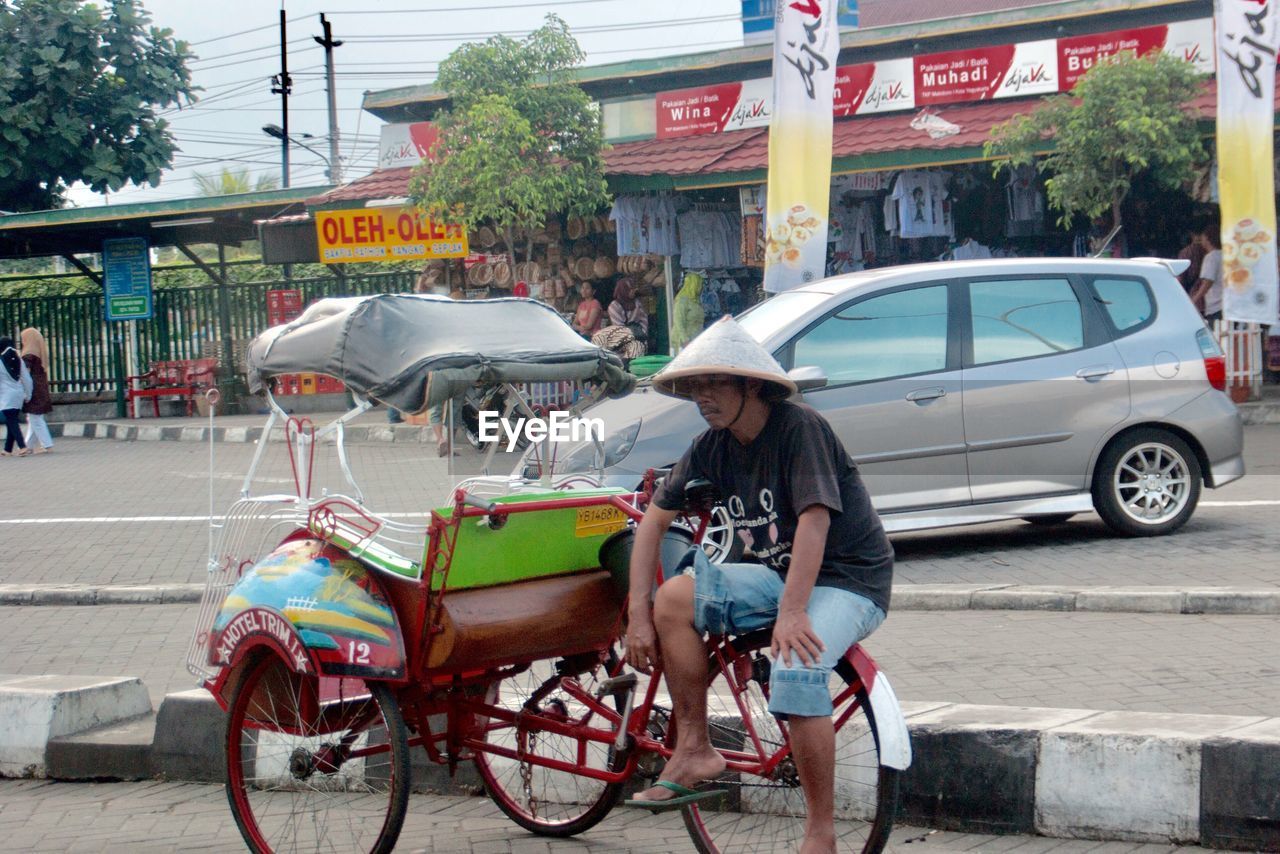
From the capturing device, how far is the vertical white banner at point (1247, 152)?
14.3m

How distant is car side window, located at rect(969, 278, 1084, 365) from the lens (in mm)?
8555

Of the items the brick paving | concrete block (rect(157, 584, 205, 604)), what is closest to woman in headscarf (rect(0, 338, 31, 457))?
the brick paving

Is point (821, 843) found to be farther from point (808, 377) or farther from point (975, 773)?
point (808, 377)

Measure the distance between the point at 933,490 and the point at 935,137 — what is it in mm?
9516

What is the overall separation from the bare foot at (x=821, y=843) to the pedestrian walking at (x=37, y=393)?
56.8 ft

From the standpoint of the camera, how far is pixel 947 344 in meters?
8.51

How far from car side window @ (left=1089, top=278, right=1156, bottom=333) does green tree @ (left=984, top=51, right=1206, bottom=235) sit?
6.65 meters

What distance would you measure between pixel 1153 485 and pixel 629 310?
11962 mm

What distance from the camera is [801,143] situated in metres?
15.0

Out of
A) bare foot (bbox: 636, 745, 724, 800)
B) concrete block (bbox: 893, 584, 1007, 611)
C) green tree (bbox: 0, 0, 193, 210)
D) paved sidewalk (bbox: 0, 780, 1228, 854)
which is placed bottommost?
paved sidewalk (bbox: 0, 780, 1228, 854)

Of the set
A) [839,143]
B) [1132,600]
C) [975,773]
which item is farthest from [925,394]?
[839,143]

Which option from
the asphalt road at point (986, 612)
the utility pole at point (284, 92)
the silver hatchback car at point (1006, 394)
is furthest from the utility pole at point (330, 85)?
the silver hatchback car at point (1006, 394)

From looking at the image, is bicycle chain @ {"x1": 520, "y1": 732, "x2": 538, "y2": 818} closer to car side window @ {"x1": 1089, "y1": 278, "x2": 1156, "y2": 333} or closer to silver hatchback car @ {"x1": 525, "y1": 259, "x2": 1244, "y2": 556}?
silver hatchback car @ {"x1": 525, "y1": 259, "x2": 1244, "y2": 556}

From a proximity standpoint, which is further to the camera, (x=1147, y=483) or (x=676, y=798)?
(x=1147, y=483)
